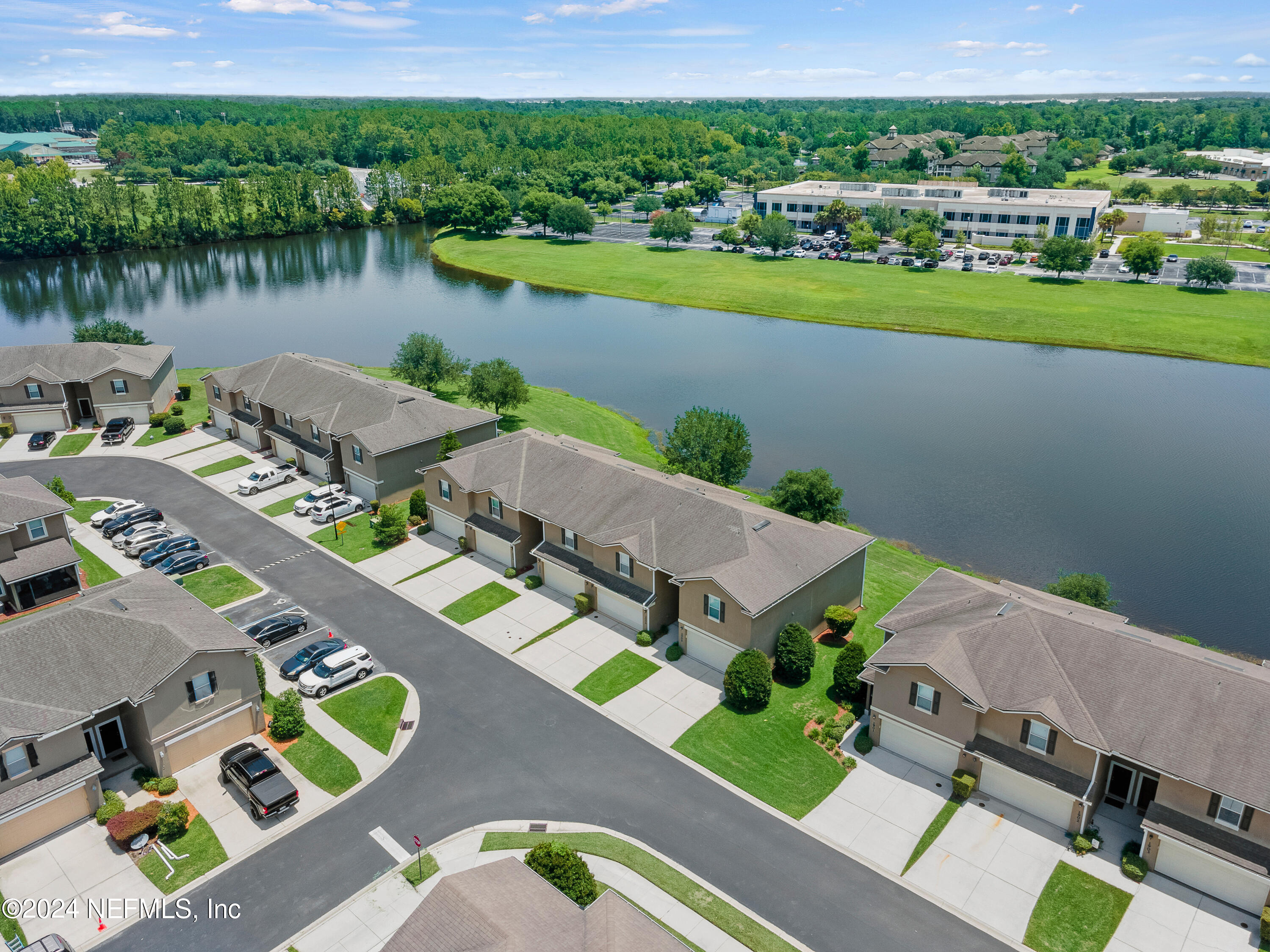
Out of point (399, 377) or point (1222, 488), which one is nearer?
point (1222, 488)

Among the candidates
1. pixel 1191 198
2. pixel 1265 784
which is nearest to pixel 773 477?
pixel 1265 784

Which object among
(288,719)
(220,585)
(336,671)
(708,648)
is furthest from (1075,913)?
(220,585)

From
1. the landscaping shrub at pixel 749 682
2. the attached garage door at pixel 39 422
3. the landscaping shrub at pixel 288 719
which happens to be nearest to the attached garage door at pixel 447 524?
the landscaping shrub at pixel 288 719

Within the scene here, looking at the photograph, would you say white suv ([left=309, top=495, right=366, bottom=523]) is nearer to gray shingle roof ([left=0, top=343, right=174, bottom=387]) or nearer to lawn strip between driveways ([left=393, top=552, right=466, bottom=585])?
lawn strip between driveways ([left=393, top=552, right=466, bottom=585])

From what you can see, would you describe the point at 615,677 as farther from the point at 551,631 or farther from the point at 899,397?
the point at 899,397

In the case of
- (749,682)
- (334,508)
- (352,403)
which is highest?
(352,403)

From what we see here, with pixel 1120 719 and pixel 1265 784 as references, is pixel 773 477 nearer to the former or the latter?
pixel 1120 719

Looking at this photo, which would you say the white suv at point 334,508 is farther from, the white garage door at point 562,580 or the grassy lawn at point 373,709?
the grassy lawn at point 373,709
